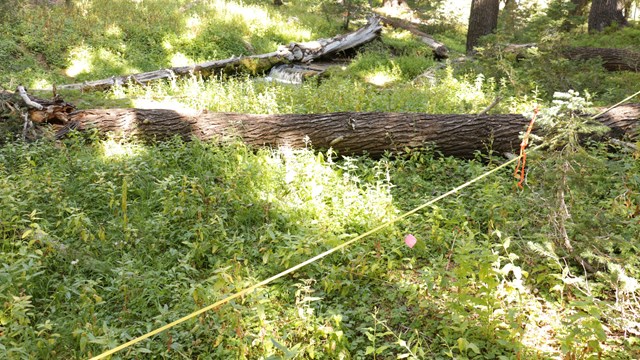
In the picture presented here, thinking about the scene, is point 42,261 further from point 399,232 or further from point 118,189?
point 399,232

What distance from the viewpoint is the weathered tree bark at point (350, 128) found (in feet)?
22.3

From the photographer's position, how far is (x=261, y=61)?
13352mm

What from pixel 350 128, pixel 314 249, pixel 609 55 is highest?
pixel 609 55

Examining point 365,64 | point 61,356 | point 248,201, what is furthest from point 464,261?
point 365,64

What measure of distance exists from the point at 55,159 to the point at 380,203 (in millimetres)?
4291

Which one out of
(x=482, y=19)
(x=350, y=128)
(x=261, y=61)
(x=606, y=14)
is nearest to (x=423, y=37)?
(x=482, y=19)

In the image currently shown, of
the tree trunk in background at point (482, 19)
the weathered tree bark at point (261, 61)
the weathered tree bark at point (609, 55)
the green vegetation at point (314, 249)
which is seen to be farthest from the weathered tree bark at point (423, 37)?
the green vegetation at point (314, 249)

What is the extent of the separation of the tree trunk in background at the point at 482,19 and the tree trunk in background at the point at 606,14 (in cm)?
444

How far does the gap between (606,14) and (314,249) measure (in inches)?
609

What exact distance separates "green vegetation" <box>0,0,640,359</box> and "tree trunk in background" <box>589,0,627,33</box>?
8405mm

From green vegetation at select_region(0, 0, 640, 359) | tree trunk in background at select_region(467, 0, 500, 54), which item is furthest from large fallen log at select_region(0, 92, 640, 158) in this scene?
tree trunk in background at select_region(467, 0, 500, 54)

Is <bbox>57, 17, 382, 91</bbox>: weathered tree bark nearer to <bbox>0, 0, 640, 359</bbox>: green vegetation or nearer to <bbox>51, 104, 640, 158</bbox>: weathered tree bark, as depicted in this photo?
<bbox>0, 0, 640, 359</bbox>: green vegetation

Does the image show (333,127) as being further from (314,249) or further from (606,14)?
(606,14)

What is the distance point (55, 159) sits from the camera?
6.33 meters
